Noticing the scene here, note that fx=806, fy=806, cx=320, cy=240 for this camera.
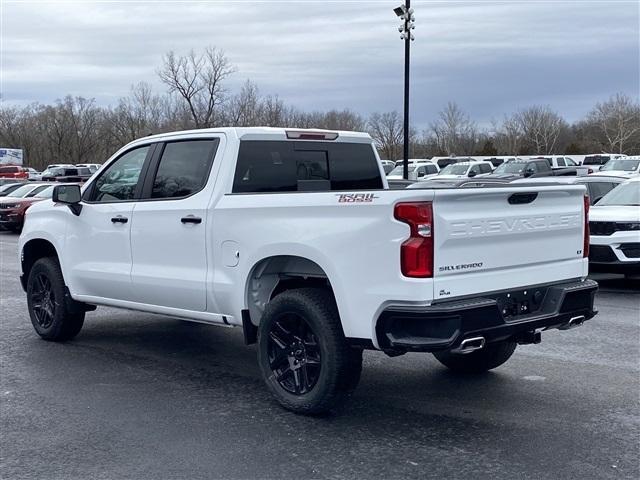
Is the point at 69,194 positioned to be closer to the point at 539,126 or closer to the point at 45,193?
the point at 45,193

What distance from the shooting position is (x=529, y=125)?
8025 cm

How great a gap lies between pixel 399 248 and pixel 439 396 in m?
1.83

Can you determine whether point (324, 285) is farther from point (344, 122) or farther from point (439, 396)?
point (344, 122)

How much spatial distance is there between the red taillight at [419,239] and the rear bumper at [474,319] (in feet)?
0.80

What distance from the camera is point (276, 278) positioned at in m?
6.18

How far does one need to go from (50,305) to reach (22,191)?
21619 millimetres

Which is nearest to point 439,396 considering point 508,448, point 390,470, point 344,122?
point 508,448

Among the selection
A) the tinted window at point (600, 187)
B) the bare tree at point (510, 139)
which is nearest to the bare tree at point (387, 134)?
the bare tree at point (510, 139)

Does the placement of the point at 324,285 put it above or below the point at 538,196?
below

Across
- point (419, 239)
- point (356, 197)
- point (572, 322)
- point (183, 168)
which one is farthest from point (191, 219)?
point (572, 322)

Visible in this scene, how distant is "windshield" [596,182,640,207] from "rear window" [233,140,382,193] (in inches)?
285

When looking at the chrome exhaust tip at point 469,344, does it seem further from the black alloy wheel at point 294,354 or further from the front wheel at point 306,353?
the black alloy wheel at point 294,354

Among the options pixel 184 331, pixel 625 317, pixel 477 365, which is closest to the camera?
pixel 477 365

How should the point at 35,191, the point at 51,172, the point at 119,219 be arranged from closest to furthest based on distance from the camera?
1. the point at 119,219
2. the point at 35,191
3. the point at 51,172
